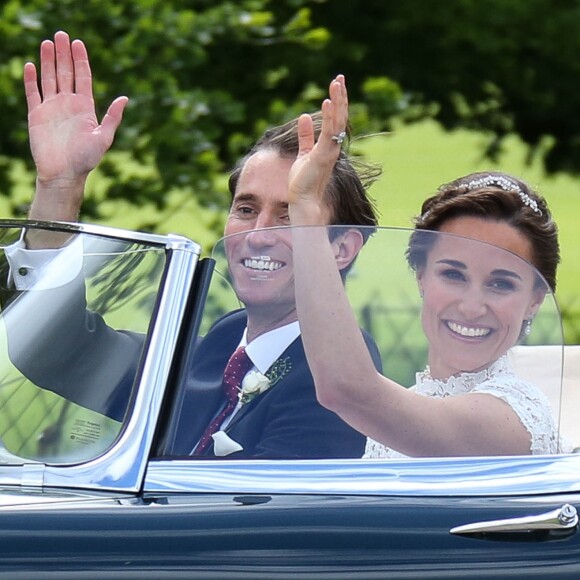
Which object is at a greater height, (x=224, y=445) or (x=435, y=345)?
(x=435, y=345)

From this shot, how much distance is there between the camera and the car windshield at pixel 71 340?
201 cm

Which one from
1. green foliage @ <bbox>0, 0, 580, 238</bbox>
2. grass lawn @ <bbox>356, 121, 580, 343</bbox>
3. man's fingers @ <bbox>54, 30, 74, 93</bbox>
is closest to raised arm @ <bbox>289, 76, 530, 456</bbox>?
man's fingers @ <bbox>54, 30, 74, 93</bbox>

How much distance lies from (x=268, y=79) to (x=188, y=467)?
4.62 m

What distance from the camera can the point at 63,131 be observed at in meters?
2.79

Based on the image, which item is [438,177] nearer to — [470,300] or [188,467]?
[470,300]

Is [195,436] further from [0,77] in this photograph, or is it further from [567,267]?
[567,267]

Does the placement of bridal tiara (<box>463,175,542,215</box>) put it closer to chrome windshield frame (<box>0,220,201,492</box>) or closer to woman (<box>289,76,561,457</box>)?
woman (<box>289,76,561,457</box>)

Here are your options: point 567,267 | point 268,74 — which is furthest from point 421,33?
point 567,267

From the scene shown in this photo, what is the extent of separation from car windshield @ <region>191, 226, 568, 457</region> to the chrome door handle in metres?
0.28

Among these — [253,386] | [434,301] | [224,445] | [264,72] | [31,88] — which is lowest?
[224,445]

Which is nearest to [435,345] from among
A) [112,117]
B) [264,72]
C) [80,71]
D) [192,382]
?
[192,382]

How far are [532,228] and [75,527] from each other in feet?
4.03

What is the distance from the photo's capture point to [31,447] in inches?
78.8

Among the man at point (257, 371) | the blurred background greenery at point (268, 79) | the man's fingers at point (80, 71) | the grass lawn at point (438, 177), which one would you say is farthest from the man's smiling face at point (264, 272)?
the grass lawn at point (438, 177)
